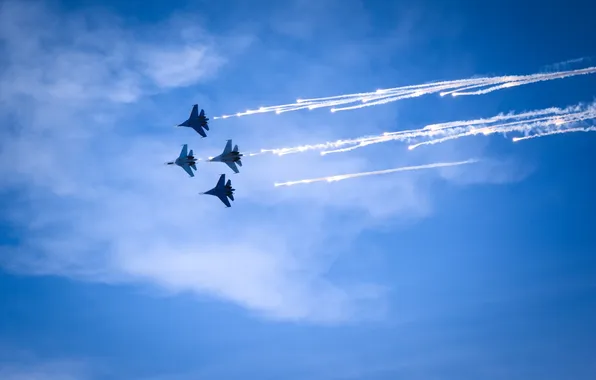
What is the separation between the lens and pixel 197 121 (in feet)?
221

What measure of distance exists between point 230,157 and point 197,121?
937 centimetres

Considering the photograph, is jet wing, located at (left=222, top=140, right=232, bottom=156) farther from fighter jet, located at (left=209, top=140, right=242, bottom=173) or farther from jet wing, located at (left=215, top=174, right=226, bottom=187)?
jet wing, located at (left=215, top=174, right=226, bottom=187)

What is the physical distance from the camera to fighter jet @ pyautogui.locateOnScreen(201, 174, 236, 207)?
66188 millimetres

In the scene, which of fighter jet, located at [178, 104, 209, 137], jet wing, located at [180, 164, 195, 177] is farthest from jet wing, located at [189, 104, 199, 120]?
jet wing, located at [180, 164, 195, 177]

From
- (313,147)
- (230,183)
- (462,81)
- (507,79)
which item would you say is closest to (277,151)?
(313,147)

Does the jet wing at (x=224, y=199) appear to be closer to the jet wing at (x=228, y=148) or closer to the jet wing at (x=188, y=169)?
the jet wing at (x=188, y=169)

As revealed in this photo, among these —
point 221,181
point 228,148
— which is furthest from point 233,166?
point 221,181

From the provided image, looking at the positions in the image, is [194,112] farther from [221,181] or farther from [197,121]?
[221,181]

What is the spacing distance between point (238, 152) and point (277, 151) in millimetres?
9121

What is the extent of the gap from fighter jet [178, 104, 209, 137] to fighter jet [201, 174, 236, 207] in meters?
7.77

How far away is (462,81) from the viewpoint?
47.3m

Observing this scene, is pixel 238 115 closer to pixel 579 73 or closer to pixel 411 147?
pixel 411 147

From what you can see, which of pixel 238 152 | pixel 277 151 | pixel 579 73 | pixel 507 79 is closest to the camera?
pixel 579 73

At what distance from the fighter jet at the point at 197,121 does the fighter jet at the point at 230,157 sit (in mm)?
6616
